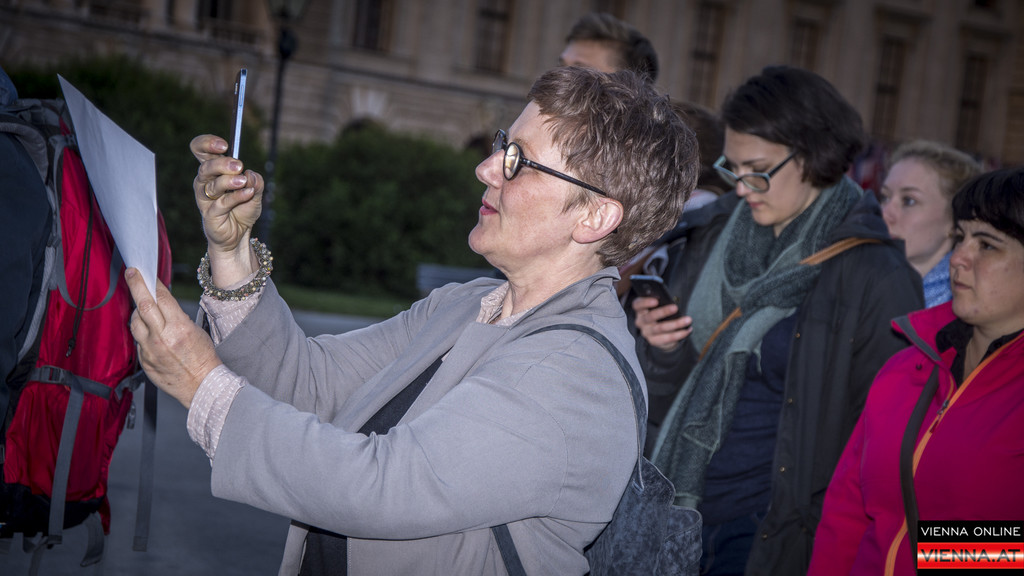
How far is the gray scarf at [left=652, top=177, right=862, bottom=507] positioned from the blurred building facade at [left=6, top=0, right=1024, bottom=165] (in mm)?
20402

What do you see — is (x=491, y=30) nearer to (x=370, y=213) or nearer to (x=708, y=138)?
(x=370, y=213)

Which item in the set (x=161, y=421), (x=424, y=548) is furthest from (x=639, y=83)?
(x=161, y=421)

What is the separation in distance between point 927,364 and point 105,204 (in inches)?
88.9

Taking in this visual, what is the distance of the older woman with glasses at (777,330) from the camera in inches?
130

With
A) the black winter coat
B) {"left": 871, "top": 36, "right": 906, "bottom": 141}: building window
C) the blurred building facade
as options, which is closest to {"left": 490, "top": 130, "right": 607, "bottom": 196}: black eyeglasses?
the black winter coat

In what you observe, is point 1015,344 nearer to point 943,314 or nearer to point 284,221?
point 943,314

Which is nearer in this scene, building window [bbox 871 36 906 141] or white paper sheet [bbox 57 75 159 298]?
white paper sheet [bbox 57 75 159 298]

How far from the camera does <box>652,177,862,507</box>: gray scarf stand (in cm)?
342

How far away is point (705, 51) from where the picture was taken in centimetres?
3269

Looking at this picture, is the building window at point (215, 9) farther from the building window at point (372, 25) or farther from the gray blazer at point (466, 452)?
the gray blazer at point (466, 452)

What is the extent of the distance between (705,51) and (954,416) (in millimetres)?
31439

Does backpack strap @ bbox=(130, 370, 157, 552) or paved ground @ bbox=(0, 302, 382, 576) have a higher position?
backpack strap @ bbox=(130, 370, 157, 552)

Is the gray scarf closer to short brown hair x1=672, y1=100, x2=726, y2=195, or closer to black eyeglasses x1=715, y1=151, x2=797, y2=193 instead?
black eyeglasses x1=715, y1=151, x2=797, y2=193

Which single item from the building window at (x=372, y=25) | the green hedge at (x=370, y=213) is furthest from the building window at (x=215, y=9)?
the green hedge at (x=370, y=213)
